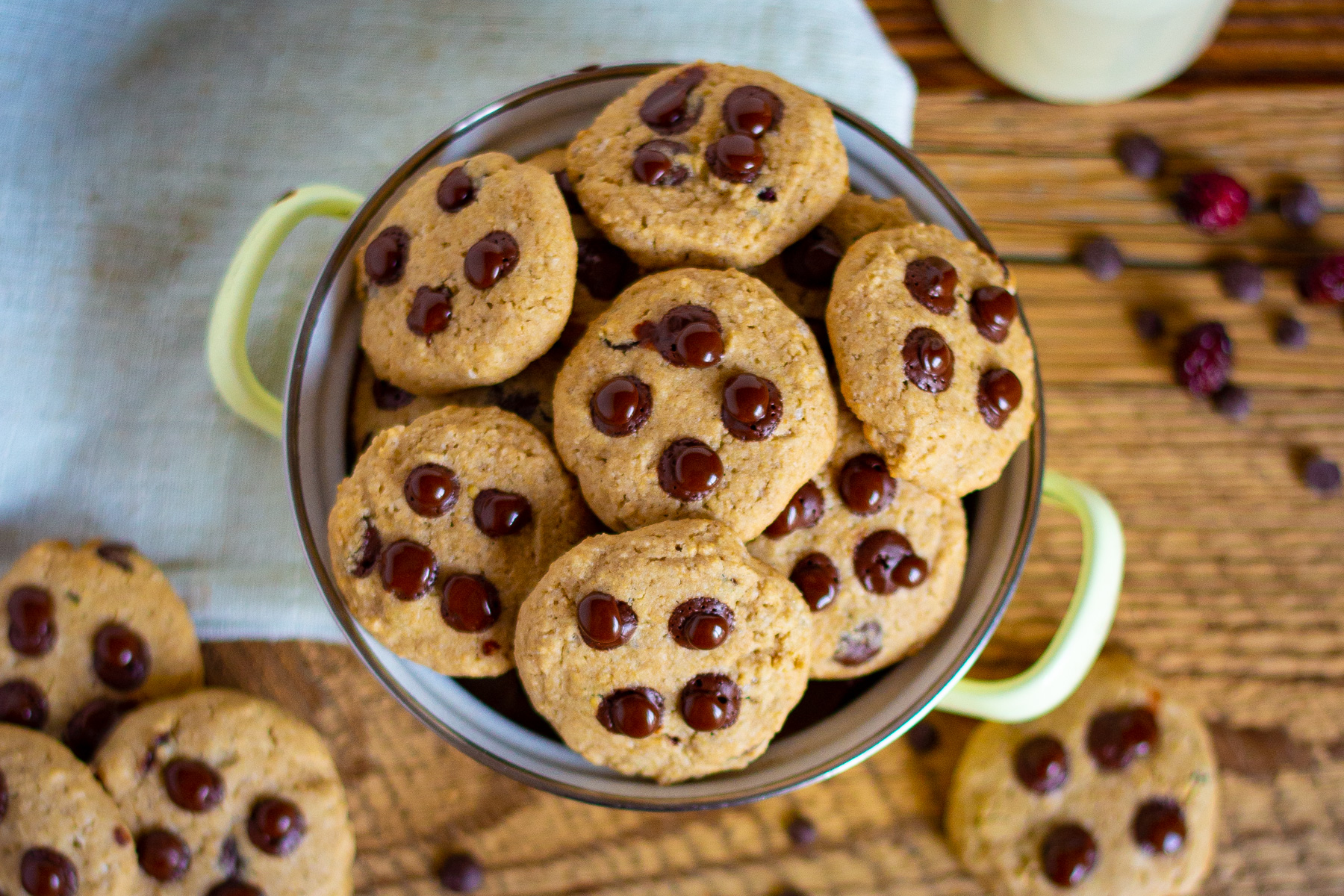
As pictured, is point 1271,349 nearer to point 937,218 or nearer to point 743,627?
point 937,218

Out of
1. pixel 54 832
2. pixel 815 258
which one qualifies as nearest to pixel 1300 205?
pixel 815 258

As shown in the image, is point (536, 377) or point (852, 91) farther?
point (852, 91)

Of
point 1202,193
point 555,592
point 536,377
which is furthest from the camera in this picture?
point 1202,193

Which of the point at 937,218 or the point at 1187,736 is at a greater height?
the point at 937,218

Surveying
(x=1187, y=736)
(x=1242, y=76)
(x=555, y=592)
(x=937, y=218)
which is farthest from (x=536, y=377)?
(x=1242, y=76)

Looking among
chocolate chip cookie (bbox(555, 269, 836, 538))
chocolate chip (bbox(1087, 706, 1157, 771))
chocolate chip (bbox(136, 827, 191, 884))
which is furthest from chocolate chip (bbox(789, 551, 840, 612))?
chocolate chip (bbox(136, 827, 191, 884))

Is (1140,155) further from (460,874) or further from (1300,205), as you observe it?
(460,874)

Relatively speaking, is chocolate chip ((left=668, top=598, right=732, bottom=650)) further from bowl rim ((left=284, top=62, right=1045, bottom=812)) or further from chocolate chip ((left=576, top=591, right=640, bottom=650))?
bowl rim ((left=284, top=62, right=1045, bottom=812))
